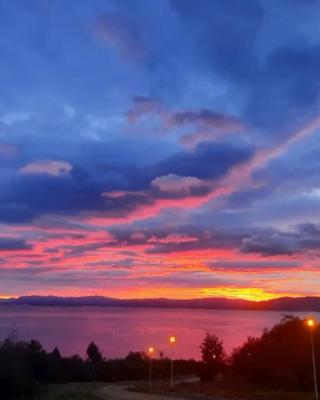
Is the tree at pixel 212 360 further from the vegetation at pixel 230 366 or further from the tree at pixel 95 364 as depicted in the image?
the tree at pixel 95 364

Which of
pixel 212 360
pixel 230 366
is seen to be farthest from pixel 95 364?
pixel 230 366

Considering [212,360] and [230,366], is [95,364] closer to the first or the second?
[212,360]

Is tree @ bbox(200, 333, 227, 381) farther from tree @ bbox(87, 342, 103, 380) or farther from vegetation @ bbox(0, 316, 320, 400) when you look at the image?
tree @ bbox(87, 342, 103, 380)

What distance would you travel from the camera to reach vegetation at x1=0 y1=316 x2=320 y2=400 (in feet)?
103

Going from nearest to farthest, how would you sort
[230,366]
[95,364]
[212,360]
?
[230,366], [212,360], [95,364]

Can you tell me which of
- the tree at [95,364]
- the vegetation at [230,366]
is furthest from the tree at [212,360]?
the tree at [95,364]

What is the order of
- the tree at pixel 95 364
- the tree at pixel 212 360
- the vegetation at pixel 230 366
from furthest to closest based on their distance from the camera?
the tree at pixel 95 364 < the tree at pixel 212 360 < the vegetation at pixel 230 366

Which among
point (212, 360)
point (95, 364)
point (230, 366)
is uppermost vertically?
point (212, 360)

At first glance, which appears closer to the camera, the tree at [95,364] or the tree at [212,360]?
the tree at [212,360]

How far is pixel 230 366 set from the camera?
50094mm

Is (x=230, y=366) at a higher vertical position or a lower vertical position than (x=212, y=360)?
lower

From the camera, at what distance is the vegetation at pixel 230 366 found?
3125 cm

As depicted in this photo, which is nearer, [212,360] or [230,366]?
[230,366]

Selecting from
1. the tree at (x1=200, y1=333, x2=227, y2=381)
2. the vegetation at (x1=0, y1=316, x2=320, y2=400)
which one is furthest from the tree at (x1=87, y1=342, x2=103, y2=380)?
the tree at (x1=200, y1=333, x2=227, y2=381)
